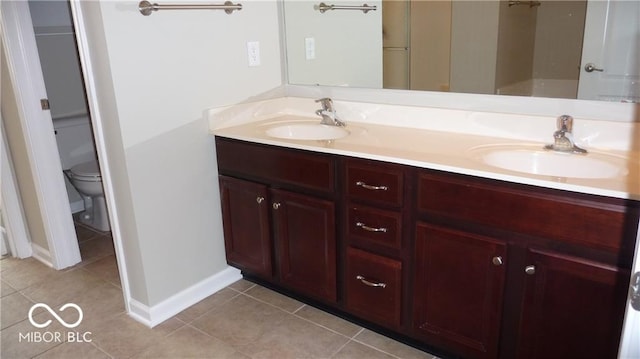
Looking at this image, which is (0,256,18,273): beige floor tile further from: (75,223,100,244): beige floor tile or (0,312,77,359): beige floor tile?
(0,312,77,359): beige floor tile

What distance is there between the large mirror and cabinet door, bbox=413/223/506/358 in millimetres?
699

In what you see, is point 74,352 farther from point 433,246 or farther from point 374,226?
point 433,246

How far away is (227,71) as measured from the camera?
245 centimetres

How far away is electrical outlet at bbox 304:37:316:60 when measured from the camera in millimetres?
2729

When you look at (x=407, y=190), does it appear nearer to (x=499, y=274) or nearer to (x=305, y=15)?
(x=499, y=274)

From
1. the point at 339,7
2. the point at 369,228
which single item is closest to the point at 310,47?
the point at 339,7

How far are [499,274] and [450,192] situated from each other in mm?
319

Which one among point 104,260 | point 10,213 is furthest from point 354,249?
point 10,213

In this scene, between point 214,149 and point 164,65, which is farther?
point 214,149

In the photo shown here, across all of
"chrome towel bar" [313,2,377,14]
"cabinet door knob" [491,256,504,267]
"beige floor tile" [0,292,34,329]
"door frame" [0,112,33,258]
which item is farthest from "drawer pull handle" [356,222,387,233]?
"door frame" [0,112,33,258]

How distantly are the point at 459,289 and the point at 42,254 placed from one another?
2.48 m

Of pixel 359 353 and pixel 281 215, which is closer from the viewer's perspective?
pixel 359 353

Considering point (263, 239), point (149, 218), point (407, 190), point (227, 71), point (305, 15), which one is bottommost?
point (263, 239)

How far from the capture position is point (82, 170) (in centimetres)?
334
